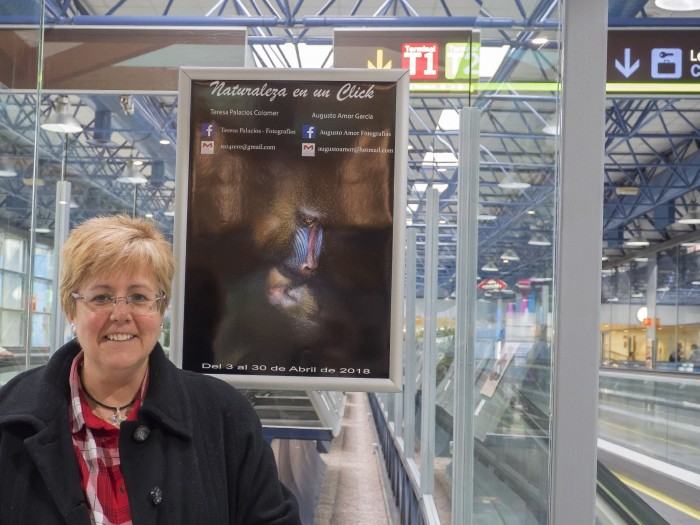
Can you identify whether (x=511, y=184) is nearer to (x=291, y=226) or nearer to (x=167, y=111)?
(x=291, y=226)

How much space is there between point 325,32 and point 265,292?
9.91 metres

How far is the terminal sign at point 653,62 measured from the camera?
5707 millimetres

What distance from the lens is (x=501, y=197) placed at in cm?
340

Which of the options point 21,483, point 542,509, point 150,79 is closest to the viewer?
point 21,483

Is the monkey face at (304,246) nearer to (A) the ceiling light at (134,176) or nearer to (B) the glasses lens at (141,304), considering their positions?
(B) the glasses lens at (141,304)

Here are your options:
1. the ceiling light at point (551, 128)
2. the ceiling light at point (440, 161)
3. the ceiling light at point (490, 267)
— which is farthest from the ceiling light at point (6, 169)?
the ceiling light at point (440, 161)

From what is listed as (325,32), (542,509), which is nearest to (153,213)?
(542,509)

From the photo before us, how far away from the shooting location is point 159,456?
174 centimetres

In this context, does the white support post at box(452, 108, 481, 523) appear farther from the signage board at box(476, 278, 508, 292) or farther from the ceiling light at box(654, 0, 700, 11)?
the ceiling light at box(654, 0, 700, 11)

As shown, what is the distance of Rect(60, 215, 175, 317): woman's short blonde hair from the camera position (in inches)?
70.8

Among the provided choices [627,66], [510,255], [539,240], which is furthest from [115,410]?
[627,66]

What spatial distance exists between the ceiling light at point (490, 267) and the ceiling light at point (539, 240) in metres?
0.82

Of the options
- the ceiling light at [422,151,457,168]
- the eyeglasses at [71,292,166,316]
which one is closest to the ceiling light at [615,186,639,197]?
the ceiling light at [422,151,457,168]

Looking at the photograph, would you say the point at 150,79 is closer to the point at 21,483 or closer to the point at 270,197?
the point at 270,197
